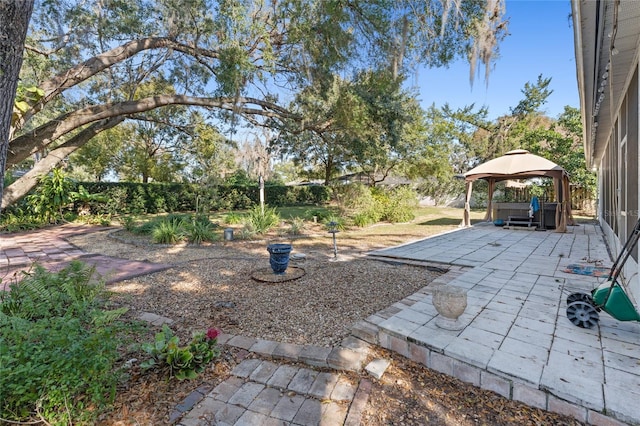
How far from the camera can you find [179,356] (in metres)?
2.02

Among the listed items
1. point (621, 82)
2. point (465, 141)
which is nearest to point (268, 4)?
point (621, 82)

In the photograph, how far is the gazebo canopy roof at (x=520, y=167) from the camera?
8.02 metres

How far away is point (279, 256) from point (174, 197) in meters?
12.3

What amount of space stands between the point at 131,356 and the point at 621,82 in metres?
6.16

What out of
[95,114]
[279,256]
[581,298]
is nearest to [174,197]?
[95,114]

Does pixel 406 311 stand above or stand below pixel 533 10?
below

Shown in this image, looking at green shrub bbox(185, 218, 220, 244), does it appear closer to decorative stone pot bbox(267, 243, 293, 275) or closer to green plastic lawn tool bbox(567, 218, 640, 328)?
decorative stone pot bbox(267, 243, 293, 275)

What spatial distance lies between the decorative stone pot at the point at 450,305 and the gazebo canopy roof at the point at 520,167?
7773 mm

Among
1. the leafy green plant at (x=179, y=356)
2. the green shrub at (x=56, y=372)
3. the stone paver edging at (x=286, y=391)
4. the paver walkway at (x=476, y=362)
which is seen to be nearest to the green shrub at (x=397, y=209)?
the paver walkway at (x=476, y=362)

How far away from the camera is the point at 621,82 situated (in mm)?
3570

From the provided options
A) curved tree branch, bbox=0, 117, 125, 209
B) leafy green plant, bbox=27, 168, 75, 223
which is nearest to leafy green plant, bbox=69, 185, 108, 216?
leafy green plant, bbox=27, 168, 75, 223

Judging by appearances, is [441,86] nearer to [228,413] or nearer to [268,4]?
[268,4]

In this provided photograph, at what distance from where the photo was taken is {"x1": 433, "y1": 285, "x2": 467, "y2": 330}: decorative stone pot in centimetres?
236

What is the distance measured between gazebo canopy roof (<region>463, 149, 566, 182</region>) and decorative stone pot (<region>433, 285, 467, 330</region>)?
777 centimetres
